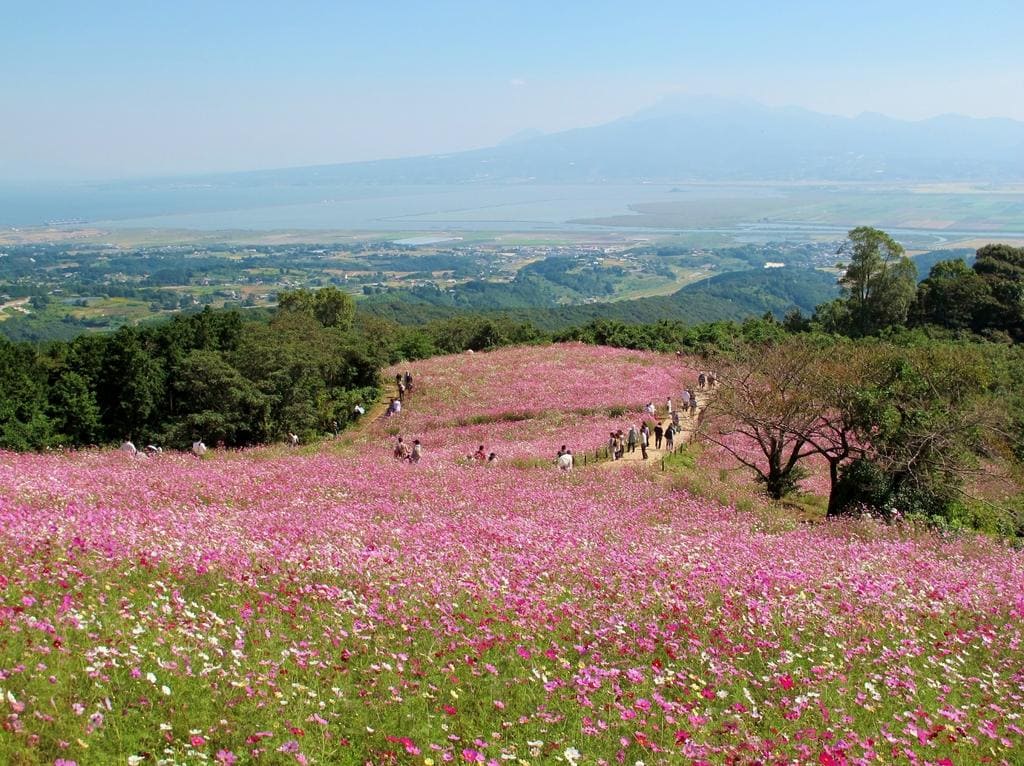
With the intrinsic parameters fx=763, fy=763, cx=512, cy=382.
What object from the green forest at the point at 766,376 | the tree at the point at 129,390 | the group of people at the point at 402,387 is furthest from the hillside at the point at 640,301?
the tree at the point at 129,390

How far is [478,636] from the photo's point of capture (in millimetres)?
7758

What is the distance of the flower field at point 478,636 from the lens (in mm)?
5789

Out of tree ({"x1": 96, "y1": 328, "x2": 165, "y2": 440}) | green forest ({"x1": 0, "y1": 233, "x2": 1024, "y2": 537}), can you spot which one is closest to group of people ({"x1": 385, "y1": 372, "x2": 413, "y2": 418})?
green forest ({"x1": 0, "y1": 233, "x2": 1024, "y2": 537})

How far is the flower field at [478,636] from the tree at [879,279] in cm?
4484

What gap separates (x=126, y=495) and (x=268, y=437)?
18.4 m

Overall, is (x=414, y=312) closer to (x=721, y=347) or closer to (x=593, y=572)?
(x=721, y=347)

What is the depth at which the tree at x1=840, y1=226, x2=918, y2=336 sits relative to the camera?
54500 millimetres

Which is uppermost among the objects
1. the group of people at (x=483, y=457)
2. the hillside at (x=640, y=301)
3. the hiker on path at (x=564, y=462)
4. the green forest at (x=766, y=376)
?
the green forest at (x=766, y=376)

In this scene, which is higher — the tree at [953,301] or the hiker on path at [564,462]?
the tree at [953,301]

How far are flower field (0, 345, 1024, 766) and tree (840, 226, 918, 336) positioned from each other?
1765 inches

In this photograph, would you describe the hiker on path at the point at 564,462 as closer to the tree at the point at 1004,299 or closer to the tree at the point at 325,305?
the tree at the point at 1004,299

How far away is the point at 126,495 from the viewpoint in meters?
14.5

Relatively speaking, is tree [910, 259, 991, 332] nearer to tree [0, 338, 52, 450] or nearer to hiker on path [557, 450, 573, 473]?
hiker on path [557, 450, 573, 473]

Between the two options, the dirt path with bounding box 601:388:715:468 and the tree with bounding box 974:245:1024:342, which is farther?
the tree with bounding box 974:245:1024:342
